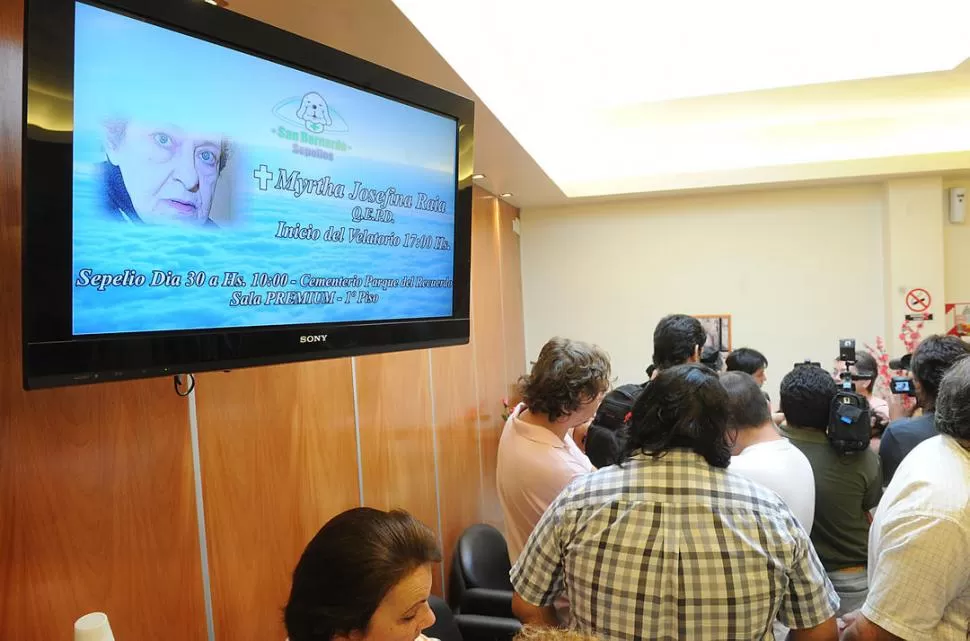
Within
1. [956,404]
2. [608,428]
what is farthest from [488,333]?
[956,404]

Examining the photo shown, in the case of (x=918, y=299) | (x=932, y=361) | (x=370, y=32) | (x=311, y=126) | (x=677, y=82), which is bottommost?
(x=932, y=361)

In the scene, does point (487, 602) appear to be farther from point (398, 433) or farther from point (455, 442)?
point (455, 442)

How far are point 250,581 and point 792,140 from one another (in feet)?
14.8

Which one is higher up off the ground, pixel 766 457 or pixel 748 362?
pixel 748 362

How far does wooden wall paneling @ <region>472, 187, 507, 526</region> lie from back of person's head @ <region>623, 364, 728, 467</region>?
7.35 feet

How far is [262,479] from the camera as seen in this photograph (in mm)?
1581

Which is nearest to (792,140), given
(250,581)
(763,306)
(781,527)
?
(763,306)

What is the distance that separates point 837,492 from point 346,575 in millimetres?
1679

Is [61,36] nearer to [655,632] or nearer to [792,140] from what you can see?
[655,632]

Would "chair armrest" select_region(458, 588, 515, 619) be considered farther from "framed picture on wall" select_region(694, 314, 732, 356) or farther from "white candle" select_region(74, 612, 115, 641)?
"framed picture on wall" select_region(694, 314, 732, 356)

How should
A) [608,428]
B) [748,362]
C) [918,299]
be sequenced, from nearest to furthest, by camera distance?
[608,428] < [748,362] < [918,299]

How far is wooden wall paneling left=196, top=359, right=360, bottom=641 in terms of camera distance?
142 cm

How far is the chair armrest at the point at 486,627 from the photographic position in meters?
2.26

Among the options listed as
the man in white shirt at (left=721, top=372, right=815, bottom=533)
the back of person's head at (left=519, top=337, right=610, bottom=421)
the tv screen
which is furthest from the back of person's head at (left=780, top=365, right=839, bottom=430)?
the tv screen
